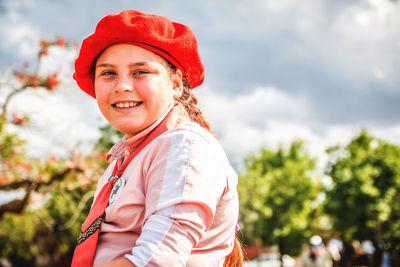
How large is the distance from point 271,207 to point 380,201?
29.3 ft

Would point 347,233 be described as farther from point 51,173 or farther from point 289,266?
point 51,173

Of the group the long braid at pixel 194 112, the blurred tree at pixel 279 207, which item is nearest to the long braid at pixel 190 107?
the long braid at pixel 194 112

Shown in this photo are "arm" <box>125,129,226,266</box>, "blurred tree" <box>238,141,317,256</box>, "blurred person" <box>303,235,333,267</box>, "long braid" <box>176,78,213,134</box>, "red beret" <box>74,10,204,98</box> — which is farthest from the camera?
"blurred tree" <box>238,141,317,256</box>

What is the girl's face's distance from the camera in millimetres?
1443

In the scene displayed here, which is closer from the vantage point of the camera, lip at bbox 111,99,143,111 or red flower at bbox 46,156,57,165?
lip at bbox 111,99,143,111

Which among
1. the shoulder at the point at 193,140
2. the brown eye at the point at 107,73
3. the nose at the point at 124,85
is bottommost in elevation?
the shoulder at the point at 193,140

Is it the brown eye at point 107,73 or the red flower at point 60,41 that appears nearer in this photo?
the brown eye at point 107,73

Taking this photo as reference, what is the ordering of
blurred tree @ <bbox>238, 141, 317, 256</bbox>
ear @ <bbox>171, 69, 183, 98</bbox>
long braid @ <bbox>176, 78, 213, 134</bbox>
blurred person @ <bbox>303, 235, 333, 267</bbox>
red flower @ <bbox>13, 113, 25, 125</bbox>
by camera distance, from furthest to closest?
1. blurred tree @ <bbox>238, 141, 317, 256</bbox>
2. blurred person @ <bbox>303, 235, 333, 267</bbox>
3. red flower @ <bbox>13, 113, 25, 125</bbox>
4. long braid @ <bbox>176, 78, 213, 134</bbox>
5. ear @ <bbox>171, 69, 183, 98</bbox>

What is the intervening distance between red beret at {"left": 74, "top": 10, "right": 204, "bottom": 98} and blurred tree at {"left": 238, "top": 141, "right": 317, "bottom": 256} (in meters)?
26.4

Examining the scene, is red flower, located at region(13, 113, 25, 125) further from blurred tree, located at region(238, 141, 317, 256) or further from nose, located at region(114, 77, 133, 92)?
blurred tree, located at region(238, 141, 317, 256)

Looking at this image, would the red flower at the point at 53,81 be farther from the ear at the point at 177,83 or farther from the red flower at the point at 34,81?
the ear at the point at 177,83

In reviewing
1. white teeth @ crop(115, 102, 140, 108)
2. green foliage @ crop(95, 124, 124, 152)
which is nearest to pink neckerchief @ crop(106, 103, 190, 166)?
white teeth @ crop(115, 102, 140, 108)

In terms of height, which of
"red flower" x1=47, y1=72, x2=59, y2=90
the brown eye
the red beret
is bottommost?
the brown eye

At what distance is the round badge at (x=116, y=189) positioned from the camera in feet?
4.18
